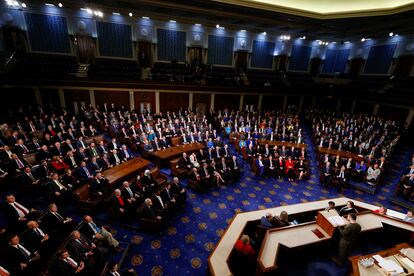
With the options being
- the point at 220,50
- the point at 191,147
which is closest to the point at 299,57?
the point at 220,50

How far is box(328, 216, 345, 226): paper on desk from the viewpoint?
16.2 feet

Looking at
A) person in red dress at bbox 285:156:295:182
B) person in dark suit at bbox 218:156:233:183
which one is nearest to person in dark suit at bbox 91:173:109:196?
person in dark suit at bbox 218:156:233:183

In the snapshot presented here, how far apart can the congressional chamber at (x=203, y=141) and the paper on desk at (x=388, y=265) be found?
0.02 meters

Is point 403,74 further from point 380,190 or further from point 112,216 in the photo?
point 112,216

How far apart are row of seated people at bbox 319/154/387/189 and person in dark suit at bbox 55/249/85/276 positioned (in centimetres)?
859

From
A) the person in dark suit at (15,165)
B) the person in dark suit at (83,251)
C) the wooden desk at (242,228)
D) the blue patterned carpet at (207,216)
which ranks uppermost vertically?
the person in dark suit at (15,165)

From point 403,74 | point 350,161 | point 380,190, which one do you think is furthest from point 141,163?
point 403,74

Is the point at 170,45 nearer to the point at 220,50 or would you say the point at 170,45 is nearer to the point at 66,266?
the point at 220,50

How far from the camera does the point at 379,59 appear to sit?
19141mm

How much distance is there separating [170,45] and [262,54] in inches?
363

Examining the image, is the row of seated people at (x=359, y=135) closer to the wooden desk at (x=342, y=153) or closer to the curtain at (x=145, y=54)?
the wooden desk at (x=342, y=153)

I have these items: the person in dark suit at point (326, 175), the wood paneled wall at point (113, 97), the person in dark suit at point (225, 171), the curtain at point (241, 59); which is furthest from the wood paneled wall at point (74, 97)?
the person in dark suit at point (326, 175)

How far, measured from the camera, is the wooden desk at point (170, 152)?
909cm

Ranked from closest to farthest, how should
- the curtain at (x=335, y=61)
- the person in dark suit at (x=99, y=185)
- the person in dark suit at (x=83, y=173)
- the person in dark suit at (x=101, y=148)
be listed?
the person in dark suit at (x=99, y=185)
the person in dark suit at (x=83, y=173)
the person in dark suit at (x=101, y=148)
the curtain at (x=335, y=61)
